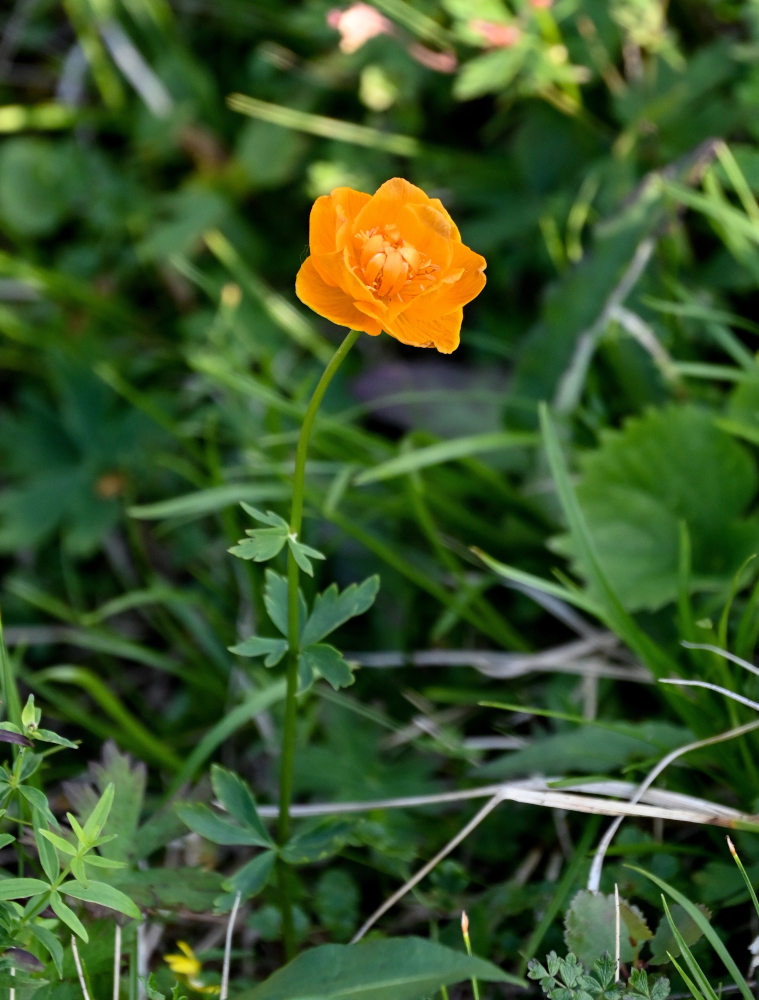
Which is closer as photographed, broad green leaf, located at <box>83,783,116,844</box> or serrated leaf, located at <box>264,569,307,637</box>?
broad green leaf, located at <box>83,783,116,844</box>

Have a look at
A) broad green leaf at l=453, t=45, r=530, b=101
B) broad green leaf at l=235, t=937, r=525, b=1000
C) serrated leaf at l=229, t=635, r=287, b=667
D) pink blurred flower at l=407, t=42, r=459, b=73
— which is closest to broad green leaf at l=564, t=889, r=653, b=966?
broad green leaf at l=235, t=937, r=525, b=1000

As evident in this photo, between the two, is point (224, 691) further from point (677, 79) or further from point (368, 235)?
point (677, 79)

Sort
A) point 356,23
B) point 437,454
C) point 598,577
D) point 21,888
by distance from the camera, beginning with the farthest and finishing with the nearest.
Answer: point 356,23 < point 437,454 < point 598,577 < point 21,888

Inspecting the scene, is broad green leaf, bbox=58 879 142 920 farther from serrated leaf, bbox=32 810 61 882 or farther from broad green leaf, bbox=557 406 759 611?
broad green leaf, bbox=557 406 759 611

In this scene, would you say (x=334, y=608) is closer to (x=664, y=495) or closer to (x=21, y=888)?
(x=21, y=888)

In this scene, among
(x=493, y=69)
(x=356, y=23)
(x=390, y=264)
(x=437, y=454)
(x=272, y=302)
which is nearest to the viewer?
(x=390, y=264)

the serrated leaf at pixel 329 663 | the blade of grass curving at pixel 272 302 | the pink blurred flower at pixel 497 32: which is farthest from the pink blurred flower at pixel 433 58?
the serrated leaf at pixel 329 663

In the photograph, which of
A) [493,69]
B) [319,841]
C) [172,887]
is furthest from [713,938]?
[493,69]
